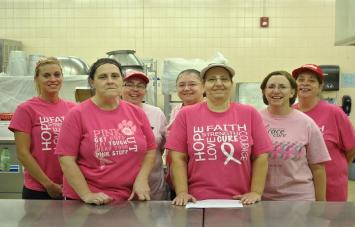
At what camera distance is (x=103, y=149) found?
2.08m

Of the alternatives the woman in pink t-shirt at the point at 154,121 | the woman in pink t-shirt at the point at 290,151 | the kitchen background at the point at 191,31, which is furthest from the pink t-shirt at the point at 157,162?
the kitchen background at the point at 191,31

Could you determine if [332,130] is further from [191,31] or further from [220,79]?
[191,31]

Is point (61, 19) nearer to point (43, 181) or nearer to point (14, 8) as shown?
point (14, 8)

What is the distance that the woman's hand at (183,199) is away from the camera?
204 centimetres

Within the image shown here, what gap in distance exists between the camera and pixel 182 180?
7.30 feet

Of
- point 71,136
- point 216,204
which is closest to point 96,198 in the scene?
point 71,136

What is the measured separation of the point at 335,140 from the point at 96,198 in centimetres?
158

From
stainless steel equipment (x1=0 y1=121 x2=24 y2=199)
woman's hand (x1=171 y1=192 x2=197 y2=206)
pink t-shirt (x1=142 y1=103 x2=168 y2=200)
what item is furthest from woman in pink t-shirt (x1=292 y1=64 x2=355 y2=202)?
stainless steel equipment (x1=0 y1=121 x2=24 y2=199)

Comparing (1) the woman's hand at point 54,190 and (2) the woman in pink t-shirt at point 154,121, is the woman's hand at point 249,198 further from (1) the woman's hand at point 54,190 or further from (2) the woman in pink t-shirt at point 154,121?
(1) the woman's hand at point 54,190

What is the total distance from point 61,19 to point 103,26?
723 mm

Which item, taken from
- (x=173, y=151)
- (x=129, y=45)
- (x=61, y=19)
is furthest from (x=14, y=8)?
(x=173, y=151)

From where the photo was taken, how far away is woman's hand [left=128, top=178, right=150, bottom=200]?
6.98 feet

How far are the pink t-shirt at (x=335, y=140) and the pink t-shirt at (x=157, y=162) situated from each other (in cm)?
101

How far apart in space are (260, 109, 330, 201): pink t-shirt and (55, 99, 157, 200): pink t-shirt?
2.52 feet
